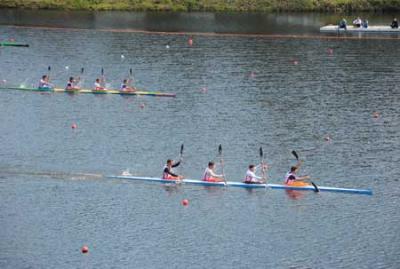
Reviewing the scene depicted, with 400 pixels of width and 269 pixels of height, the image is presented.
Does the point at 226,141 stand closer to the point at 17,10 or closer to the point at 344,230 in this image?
the point at 344,230

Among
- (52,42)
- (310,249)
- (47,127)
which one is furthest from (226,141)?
(52,42)

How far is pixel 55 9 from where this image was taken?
10338 cm

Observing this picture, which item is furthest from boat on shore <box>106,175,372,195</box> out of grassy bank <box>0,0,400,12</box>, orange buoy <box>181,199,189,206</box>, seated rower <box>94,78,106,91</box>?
grassy bank <box>0,0,400,12</box>

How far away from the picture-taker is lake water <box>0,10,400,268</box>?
3575 cm

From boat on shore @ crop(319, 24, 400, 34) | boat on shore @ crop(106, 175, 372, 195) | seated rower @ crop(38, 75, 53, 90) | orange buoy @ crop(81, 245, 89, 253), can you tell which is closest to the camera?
orange buoy @ crop(81, 245, 89, 253)

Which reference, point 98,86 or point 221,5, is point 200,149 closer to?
point 98,86

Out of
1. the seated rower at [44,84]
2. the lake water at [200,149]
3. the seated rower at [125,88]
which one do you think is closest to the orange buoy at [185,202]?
the lake water at [200,149]

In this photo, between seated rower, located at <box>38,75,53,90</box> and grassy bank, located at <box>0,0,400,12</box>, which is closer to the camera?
seated rower, located at <box>38,75,53,90</box>

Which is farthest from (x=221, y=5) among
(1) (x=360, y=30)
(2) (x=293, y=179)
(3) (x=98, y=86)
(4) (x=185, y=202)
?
(4) (x=185, y=202)

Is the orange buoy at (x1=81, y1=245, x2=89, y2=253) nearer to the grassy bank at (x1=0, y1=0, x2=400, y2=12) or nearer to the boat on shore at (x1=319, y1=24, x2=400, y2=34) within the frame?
the boat on shore at (x1=319, y1=24, x2=400, y2=34)

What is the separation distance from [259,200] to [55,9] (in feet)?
224

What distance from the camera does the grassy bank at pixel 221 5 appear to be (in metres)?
104

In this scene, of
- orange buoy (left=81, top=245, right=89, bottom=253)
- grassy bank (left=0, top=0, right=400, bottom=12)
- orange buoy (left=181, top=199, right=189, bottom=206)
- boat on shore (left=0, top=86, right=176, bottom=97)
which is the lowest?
orange buoy (left=81, top=245, right=89, bottom=253)

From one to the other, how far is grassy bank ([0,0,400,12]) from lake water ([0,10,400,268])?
1976cm
